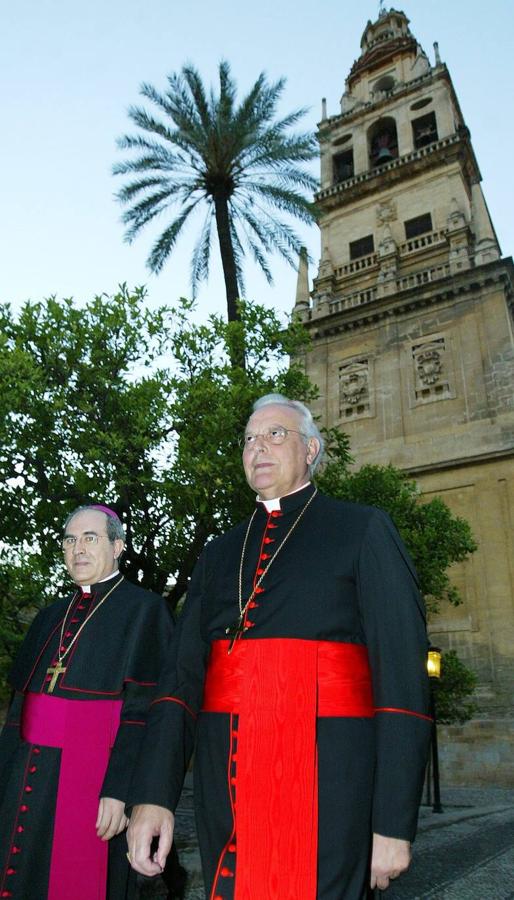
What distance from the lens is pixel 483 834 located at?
25.4ft

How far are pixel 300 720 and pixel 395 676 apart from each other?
1.03 ft

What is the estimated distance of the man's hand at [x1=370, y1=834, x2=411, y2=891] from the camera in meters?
1.73

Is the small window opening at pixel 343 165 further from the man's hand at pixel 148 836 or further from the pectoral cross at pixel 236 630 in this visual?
the man's hand at pixel 148 836

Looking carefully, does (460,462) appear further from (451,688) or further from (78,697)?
(78,697)

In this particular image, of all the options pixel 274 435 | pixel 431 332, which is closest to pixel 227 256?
pixel 431 332

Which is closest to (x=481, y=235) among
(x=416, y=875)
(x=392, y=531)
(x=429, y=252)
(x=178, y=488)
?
(x=429, y=252)

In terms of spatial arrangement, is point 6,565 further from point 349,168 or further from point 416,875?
point 349,168

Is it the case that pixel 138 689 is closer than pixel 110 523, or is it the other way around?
pixel 138 689

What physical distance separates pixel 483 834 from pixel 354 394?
16.4 metres

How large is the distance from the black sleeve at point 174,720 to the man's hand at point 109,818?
81 centimetres

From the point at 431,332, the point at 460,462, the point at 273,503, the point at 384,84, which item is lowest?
the point at 273,503

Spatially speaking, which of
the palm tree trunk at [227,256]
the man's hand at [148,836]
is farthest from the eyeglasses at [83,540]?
the palm tree trunk at [227,256]

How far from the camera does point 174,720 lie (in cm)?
221

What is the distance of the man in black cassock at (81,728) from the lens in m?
3.01
